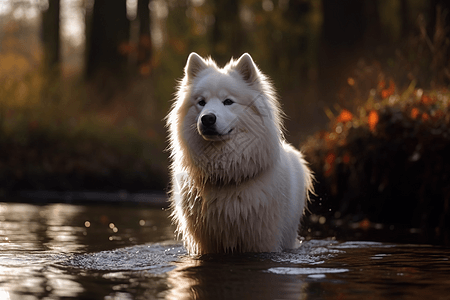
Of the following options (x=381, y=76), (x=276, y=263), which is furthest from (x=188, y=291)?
(x=381, y=76)

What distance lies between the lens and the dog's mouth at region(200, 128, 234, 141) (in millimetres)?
4819

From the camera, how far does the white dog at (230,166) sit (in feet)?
16.3

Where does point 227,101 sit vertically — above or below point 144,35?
below

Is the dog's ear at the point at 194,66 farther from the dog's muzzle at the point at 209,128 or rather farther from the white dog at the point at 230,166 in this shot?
the dog's muzzle at the point at 209,128

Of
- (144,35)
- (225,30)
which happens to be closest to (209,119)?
(144,35)

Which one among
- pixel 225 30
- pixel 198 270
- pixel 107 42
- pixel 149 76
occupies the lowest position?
pixel 198 270

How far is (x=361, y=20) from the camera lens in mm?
14883

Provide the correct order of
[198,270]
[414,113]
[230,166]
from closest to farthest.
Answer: [198,270], [230,166], [414,113]

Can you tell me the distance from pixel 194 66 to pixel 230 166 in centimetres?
108

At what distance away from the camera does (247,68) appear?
5391 mm

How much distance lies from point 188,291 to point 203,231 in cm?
160

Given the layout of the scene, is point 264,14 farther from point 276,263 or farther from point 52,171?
point 276,263

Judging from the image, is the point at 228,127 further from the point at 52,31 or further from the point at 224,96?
the point at 52,31

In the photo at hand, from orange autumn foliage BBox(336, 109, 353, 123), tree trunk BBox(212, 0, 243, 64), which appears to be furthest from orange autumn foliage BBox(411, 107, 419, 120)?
tree trunk BBox(212, 0, 243, 64)
